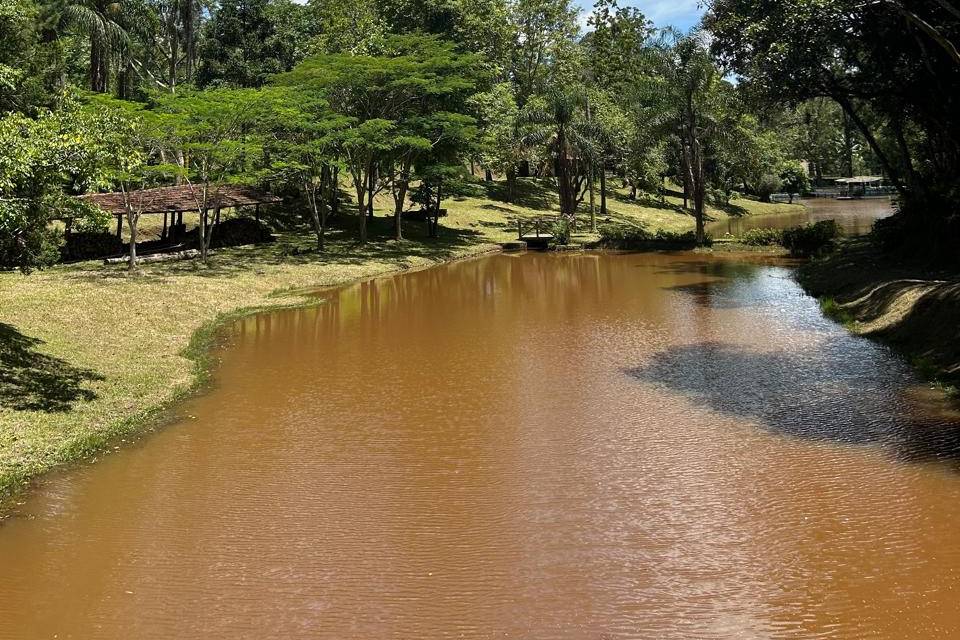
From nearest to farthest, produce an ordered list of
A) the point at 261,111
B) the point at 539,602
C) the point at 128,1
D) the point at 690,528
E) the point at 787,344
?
the point at 539,602 < the point at 690,528 < the point at 787,344 < the point at 261,111 < the point at 128,1

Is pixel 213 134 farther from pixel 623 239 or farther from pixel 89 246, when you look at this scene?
pixel 623 239

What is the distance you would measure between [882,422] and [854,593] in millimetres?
5945

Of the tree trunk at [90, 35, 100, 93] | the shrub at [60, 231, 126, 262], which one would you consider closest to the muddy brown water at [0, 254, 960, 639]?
the shrub at [60, 231, 126, 262]

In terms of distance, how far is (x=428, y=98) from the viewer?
136ft

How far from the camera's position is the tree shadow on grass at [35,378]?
13088 mm

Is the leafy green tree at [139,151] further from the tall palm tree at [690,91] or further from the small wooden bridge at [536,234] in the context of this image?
the tall palm tree at [690,91]

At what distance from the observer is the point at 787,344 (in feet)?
61.8

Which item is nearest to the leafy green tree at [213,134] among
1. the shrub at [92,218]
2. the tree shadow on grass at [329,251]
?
the tree shadow on grass at [329,251]

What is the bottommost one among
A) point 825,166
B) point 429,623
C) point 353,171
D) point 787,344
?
point 429,623

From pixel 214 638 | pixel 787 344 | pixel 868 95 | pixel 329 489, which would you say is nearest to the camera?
pixel 214 638

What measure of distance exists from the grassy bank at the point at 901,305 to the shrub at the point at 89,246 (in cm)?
2729

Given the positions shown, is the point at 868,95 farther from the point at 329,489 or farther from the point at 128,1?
the point at 128,1

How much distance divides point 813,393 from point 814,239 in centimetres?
2488

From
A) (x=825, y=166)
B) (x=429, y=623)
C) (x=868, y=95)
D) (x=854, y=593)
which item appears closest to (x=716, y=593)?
(x=854, y=593)
